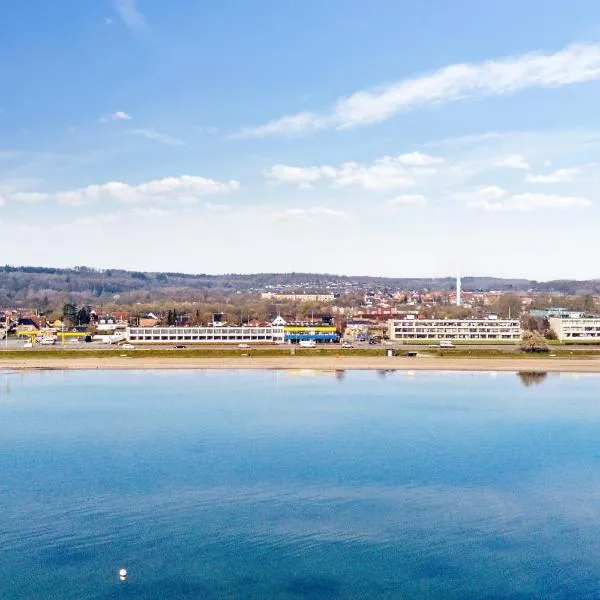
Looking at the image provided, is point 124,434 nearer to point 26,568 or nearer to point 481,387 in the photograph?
point 26,568

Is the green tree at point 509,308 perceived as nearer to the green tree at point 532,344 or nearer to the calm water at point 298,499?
the green tree at point 532,344

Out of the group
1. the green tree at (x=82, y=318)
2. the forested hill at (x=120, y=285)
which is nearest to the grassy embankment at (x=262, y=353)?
the green tree at (x=82, y=318)

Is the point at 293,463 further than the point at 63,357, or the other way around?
the point at 63,357

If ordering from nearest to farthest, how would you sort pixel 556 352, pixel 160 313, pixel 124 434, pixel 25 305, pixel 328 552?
pixel 328 552 < pixel 124 434 < pixel 556 352 < pixel 160 313 < pixel 25 305

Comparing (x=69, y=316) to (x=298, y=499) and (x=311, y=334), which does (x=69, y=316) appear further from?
(x=298, y=499)

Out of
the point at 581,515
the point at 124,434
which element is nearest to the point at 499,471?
the point at 581,515

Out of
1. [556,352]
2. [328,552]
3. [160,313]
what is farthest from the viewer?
[160,313]

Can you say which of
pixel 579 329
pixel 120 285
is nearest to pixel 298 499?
pixel 579 329
